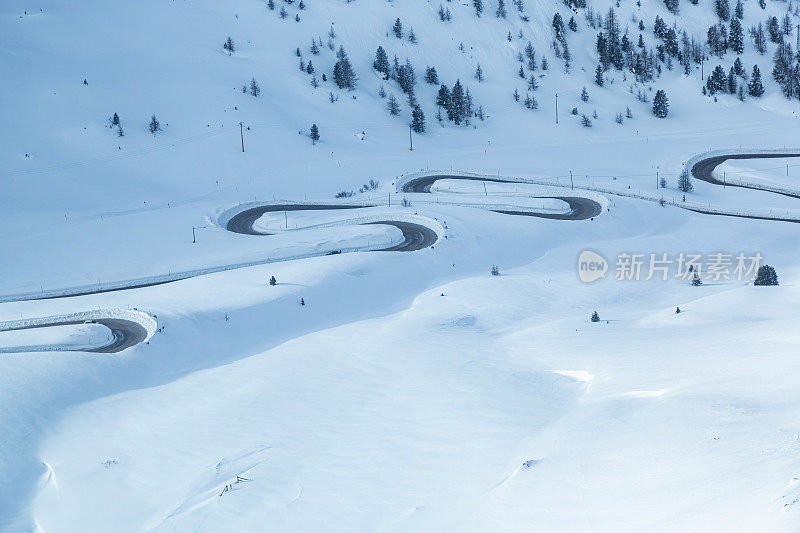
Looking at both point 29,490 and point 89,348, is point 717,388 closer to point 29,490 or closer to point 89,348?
point 29,490

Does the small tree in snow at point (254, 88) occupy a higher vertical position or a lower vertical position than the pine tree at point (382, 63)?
lower

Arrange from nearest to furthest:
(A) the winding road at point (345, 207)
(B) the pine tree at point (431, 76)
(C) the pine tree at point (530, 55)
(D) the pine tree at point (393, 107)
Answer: (A) the winding road at point (345, 207) < (D) the pine tree at point (393, 107) < (B) the pine tree at point (431, 76) < (C) the pine tree at point (530, 55)

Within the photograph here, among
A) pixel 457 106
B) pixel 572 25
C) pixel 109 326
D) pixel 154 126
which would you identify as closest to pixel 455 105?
pixel 457 106

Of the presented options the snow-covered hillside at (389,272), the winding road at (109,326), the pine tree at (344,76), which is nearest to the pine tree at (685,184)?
the snow-covered hillside at (389,272)

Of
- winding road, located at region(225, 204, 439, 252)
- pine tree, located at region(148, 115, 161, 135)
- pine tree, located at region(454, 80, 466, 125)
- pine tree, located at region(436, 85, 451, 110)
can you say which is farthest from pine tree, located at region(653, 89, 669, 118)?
pine tree, located at region(148, 115, 161, 135)

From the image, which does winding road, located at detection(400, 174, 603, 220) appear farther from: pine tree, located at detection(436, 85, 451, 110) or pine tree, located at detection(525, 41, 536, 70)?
pine tree, located at detection(525, 41, 536, 70)

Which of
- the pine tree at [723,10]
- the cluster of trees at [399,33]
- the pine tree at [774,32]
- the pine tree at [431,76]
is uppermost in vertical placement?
the pine tree at [723,10]

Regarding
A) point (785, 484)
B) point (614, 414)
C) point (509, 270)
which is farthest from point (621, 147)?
point (785, 484)

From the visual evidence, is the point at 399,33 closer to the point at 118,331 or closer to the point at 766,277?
the point at 766,277

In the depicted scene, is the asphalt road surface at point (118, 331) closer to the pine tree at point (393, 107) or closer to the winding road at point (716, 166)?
the winding road at point (716, 166)
